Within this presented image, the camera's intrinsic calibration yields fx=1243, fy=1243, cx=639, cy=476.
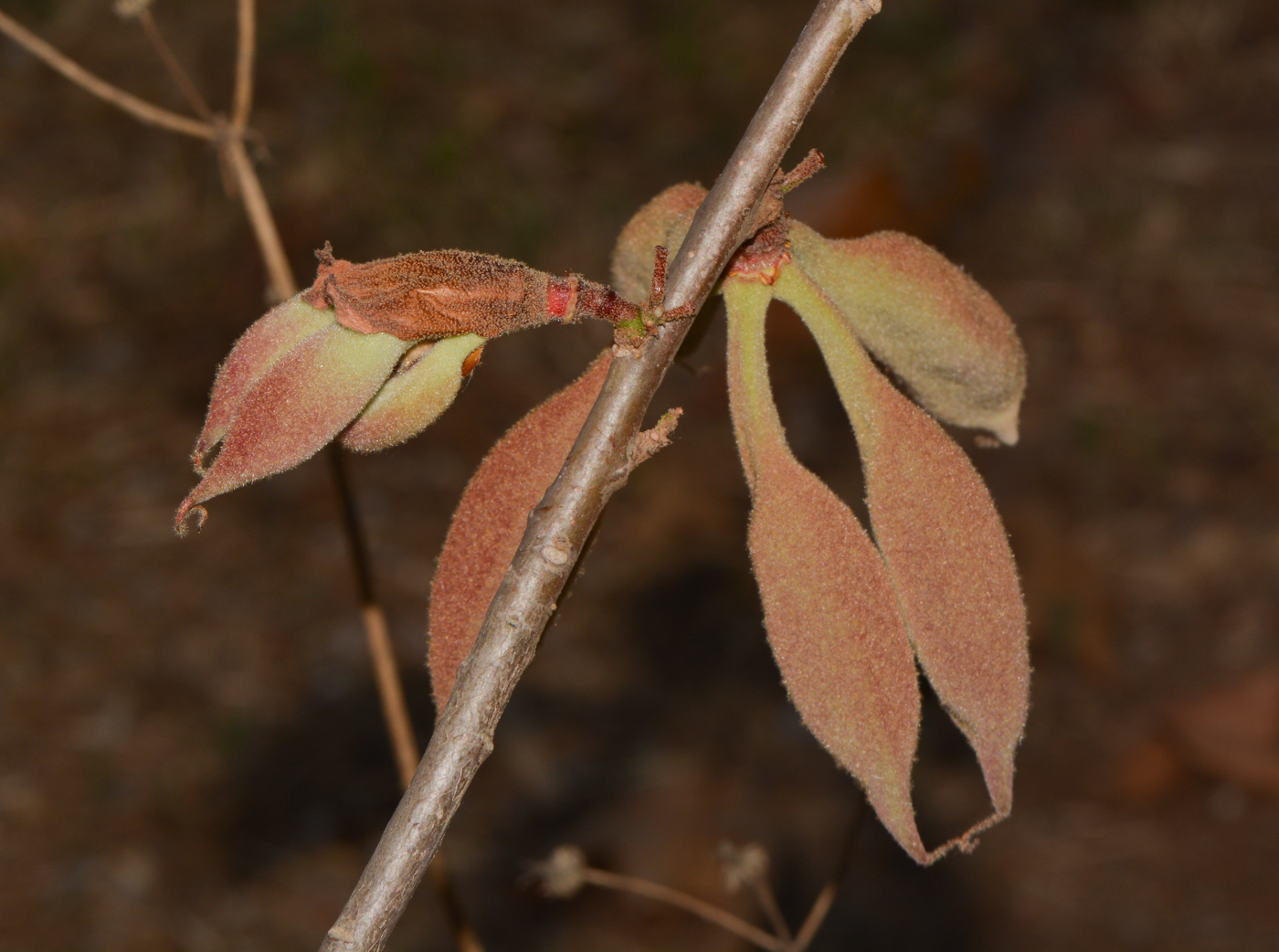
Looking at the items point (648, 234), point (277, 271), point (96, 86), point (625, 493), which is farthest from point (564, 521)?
point (625, 493)

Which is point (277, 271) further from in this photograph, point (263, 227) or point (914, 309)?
point (914, 309)

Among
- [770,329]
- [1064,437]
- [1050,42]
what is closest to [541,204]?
[770,329]

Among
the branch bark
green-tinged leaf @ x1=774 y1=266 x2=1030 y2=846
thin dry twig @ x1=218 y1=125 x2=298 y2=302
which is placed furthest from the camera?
thin dry twig @ x1=218 y1=125 x2=298 y2=302

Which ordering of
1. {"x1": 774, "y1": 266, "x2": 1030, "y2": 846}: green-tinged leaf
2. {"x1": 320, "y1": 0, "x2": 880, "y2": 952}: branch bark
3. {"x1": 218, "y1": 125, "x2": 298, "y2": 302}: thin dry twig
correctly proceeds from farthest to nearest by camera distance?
{"x1": 218, "y1": 125, "x2": 298, "y2": 302}: thin dry twig, {"x1": 774, "y1": 266, "x2": 1030, "y2": 846}: green-tinged leaf, {"x1": 320, "y1": 0, "x2": 880, "y2": 952}: branch bark

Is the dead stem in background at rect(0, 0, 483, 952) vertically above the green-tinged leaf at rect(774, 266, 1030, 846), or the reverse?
the dead stem in background at rect(0, 0, 483, 952)

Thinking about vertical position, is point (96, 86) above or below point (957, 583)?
above

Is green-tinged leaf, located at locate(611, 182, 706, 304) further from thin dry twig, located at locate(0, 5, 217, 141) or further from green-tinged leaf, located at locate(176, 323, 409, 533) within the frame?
thin dry twig, located at locate(0, 5, 217, 141)

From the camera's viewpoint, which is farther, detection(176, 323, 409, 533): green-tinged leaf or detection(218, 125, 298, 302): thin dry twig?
detection(218, 125, 298, 302): thin dry twig

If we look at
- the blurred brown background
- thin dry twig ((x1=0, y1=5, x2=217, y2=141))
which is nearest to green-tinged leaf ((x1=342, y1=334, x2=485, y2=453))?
thin dry twig ((x1=0, y1=5, x2=217, y2=141))
